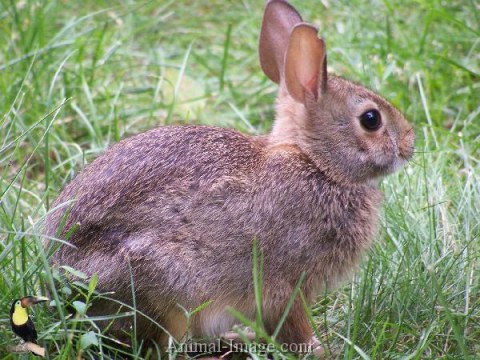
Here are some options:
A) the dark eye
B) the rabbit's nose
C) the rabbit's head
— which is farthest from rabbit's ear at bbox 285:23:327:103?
the rabbit's nose

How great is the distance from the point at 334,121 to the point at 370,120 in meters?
0.17

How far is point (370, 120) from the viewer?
4867 mm

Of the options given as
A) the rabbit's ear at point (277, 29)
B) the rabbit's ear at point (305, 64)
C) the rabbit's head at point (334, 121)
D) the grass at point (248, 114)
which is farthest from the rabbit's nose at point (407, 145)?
the rabbit's ear at point (277, 29)

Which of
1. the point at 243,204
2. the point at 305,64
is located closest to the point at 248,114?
the point at 305,64

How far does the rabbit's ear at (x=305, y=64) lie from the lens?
4.77 meters

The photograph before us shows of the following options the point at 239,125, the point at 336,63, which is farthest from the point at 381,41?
the point at 239,125

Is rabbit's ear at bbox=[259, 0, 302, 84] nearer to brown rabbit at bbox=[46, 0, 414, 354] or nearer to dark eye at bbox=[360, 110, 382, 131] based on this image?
brown rabbit at bbox=[46, 0, 414, 354]

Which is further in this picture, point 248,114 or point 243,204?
point 248,114

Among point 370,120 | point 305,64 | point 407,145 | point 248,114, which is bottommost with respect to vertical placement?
point 248,114

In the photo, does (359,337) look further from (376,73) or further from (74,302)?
(376,73)

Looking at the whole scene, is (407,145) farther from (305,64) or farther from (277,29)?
(277,29)

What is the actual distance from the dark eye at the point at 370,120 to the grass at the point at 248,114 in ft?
1.84

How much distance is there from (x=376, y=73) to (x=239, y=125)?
958mm

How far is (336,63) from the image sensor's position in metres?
7.09
